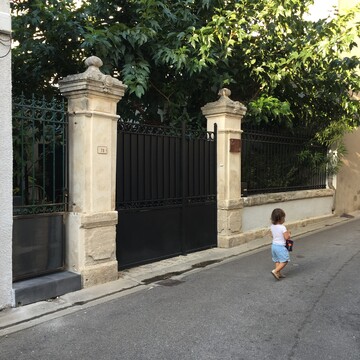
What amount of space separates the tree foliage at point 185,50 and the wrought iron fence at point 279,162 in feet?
2.49

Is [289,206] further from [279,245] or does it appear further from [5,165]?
[5,165]

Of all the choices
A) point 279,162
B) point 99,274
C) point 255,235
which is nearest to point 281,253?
point 99,274

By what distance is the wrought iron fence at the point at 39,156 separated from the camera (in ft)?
16.9

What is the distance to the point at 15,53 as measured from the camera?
27.8ft

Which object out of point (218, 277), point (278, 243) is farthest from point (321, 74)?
point (218, 277)

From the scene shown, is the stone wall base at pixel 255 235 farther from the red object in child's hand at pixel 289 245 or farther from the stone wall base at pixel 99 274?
the stone wall base at pixel 99 274

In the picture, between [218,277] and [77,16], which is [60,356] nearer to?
[218,277]

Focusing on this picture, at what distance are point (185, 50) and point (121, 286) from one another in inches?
171

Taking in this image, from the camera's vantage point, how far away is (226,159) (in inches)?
332

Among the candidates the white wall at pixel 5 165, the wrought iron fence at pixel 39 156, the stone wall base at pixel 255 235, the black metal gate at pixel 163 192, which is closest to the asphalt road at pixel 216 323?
the white wall at pixel 5 165

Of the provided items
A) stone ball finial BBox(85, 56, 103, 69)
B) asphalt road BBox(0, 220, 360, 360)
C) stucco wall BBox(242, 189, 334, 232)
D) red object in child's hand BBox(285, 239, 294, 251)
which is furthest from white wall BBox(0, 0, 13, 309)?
stucco wall BBox(242, 189, 334, 232)

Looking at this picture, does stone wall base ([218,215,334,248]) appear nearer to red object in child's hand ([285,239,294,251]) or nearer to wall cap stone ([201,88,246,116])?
red object in child's hand ([285,239,294,251])

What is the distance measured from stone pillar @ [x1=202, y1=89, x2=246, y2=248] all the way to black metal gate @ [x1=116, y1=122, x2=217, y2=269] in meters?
0.14

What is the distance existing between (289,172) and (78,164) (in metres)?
6.89
